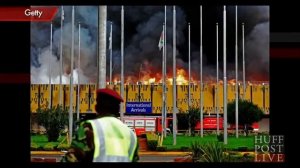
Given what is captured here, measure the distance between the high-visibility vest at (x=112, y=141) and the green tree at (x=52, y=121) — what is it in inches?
378

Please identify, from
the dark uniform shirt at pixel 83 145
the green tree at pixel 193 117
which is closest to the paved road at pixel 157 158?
the dark uniform shirt at pixel 83 145

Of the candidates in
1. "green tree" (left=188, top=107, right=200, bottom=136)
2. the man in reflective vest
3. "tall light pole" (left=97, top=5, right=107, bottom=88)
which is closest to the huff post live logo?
"tall light pole" (left=97, top=5, right=107, bottom=88)

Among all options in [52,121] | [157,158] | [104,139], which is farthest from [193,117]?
[104,139]

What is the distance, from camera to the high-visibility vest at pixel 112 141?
533 cm

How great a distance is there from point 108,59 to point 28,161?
28.8 ft

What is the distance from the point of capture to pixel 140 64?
21891 millimetres

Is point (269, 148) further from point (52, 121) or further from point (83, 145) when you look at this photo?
→ point (52, 121)

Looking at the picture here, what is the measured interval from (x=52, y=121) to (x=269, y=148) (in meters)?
7.76

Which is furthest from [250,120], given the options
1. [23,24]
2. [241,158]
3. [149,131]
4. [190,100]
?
[23,24]

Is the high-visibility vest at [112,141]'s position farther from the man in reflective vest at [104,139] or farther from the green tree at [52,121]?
the green tree at [52,121]

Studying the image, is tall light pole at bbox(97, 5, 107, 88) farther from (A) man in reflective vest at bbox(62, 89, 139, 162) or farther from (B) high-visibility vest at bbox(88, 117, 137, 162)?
(B) high-visibility vest at bbox(88, 117, 137, 162)

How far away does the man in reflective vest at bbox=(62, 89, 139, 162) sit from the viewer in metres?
5.31

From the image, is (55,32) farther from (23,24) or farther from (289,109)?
(289,109)

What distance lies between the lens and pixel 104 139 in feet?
17.5
